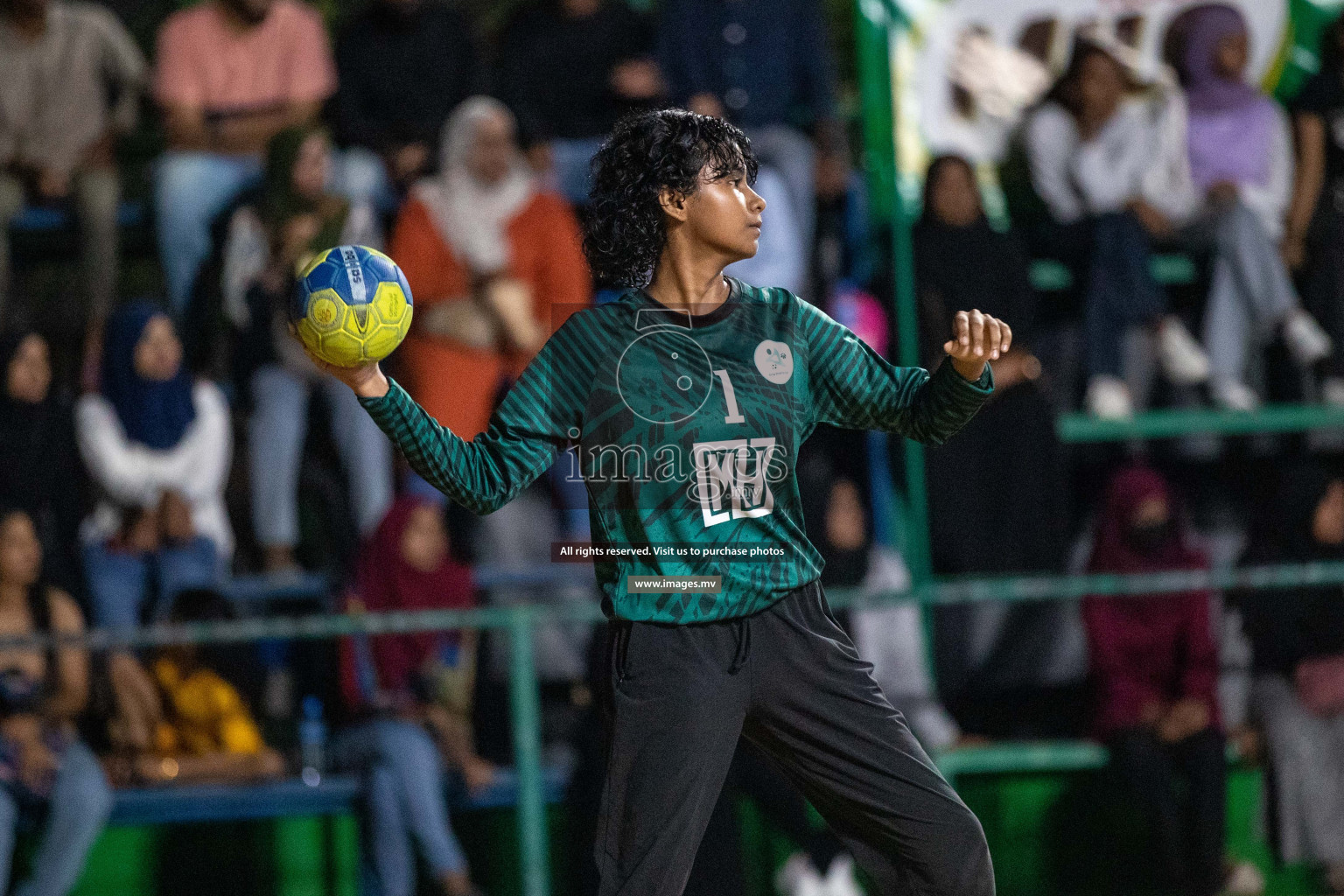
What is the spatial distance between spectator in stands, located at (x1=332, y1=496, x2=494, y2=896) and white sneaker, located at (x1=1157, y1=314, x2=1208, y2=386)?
135 inches

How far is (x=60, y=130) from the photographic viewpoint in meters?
7.89

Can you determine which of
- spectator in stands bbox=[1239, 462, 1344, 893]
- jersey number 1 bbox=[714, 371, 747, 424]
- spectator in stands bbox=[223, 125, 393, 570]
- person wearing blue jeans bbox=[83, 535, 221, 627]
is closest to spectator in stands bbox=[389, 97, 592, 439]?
spectator in stands bbox=[223, 125, 393, 570]

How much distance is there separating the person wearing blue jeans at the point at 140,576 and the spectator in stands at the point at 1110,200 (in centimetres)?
397

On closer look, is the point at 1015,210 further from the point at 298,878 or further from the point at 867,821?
the point at 867,821

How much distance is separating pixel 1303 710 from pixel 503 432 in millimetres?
3846

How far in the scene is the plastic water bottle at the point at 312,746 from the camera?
6109 millimetres

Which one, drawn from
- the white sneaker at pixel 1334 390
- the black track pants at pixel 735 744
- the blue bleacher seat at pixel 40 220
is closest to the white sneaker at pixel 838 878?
the black track pants at pixel 735 744

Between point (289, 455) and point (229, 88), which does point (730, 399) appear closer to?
point (289, 455)

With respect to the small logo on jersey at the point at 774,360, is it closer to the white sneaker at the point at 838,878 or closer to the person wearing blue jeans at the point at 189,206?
the white sneaker at the point at 838,878

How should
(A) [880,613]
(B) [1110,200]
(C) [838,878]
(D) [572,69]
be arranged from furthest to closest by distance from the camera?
(D) [572,69], (B) [1110,200], (A) [880,613], (C) [838,878]

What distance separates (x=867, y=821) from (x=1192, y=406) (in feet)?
16.2

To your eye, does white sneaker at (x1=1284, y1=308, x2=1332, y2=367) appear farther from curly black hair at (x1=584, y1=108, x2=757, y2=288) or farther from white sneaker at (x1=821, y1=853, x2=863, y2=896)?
curly black hair at (x1=584, y1=108, x2=757, y2=288)

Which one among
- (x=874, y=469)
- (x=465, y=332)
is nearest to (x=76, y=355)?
(x=465, y=332)

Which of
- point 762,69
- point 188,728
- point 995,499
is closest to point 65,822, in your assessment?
point 188,728
